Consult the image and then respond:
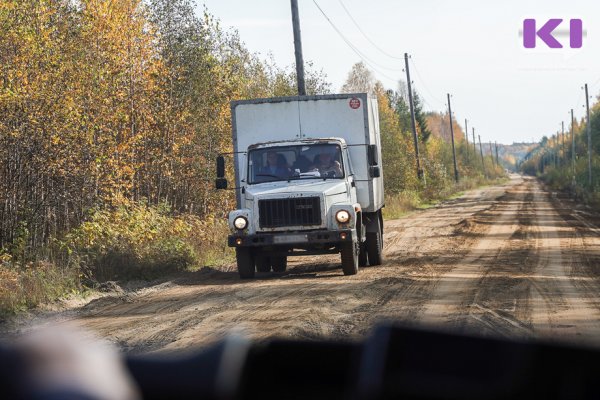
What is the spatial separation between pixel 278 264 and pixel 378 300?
6130 millimetres

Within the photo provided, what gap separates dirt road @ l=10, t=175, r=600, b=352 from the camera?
9.45 metres

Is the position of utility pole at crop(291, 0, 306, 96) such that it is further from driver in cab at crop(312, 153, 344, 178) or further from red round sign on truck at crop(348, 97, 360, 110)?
driver in cab at crop(312, 153, 344, 178)

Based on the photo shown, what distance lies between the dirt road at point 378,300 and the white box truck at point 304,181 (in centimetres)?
64

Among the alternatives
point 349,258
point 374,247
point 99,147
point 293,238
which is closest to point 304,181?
point 293,238

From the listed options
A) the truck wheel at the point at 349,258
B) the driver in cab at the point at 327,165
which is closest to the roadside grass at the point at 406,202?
the driver in cab at the point at 327,165

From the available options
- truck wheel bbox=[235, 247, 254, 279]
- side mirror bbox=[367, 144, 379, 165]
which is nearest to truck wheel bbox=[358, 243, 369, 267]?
side mirror bbox=[367, 144, 379, 165]

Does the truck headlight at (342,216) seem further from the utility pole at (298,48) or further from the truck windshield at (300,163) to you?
the utility pole at (298,48)

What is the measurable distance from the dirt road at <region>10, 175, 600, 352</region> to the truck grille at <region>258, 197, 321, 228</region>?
1.07 metres

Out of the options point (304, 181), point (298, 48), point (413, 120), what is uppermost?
point (298, 48)

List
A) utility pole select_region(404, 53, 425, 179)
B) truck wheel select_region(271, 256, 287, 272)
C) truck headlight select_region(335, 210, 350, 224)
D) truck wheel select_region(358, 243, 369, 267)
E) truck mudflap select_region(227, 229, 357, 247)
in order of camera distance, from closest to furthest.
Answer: truck mudflap select_region(227, 229, 357, 247)
truck headlight select_region(335, 210, 350, 224)
truck wheel select_region(358, 243, 369, 267)
truck wheel select_region(271, 256, 287, 272)
utility pole select_region(404, 53, 425, 179)

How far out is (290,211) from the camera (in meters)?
15.5

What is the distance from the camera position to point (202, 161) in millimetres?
31906

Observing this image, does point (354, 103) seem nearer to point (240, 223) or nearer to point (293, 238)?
point (293, 238)

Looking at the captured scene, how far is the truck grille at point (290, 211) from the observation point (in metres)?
15.4
